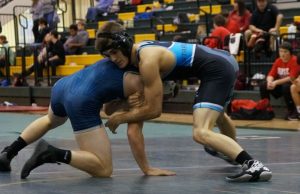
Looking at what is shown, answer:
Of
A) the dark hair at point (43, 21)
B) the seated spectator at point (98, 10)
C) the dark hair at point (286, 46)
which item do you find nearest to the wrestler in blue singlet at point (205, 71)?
the dark hair at point (286, 46)

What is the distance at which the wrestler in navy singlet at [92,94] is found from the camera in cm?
555

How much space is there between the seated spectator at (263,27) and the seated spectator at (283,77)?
3.24 feet

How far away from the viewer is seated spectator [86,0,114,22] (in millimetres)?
20531

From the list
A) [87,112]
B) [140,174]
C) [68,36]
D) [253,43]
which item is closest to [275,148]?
[140,174]

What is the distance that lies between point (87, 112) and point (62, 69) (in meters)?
11.6

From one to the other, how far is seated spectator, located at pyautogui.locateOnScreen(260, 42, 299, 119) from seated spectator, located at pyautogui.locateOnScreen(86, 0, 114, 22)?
9.53 m

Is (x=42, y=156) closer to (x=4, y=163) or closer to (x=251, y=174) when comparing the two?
(x=4, y=163)

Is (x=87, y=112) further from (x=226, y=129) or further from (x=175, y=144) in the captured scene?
(x=175, y=144)

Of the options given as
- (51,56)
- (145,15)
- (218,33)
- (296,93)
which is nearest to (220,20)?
(218,33)

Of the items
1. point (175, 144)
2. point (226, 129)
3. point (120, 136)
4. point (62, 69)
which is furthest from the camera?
point (62, 69)

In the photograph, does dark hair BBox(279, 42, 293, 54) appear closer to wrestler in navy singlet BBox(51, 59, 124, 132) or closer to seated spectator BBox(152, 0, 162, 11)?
wrestler in navy singlet BBox(51, 59, 124, 132)

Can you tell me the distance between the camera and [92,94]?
5574 millimetres

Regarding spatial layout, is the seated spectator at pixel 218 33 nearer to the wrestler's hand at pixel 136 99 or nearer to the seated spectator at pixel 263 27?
the seated spectator at pixel 263 27

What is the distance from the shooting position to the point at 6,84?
1761cm
